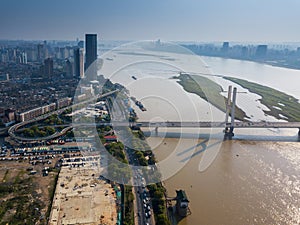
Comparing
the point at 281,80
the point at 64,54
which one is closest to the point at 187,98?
the point at 281,80

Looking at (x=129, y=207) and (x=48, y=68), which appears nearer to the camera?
(x=129, y=207)

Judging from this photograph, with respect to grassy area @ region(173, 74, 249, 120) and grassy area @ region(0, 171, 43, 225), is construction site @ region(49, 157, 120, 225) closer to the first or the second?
grassy area @ region(0, 171, 43, 225)

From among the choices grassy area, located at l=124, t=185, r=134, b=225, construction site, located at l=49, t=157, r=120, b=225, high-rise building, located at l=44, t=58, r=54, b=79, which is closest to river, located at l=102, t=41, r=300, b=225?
grassy area, located at l=124, t=185, r=134, b=225

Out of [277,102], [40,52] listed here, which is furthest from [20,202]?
[40,52]

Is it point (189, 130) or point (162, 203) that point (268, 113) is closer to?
point (189, 130)

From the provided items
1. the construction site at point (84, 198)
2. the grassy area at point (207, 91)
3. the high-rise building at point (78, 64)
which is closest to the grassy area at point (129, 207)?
the construction site at point (84, 198)

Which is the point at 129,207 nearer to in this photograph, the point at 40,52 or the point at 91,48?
the point at 91,48
